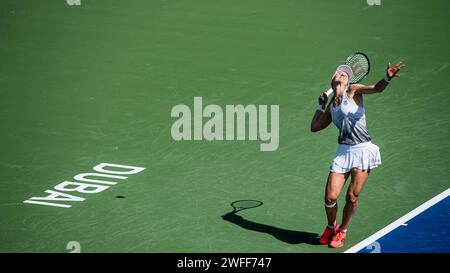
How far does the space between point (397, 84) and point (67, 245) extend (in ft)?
26.8

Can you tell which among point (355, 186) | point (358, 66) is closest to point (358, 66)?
point (358, 66)

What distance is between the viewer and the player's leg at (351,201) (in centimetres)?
1221

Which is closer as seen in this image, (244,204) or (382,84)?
(382,84)

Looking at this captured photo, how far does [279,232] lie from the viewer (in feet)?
42.4

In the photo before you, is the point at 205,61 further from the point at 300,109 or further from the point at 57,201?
the point at 57,201

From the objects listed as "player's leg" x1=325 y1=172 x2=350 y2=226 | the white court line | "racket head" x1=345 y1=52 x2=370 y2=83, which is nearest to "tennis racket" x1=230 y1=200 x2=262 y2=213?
"player's leg" x1=325 y1=172 x2=350 y2=226

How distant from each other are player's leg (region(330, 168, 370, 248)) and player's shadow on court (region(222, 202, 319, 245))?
34cm

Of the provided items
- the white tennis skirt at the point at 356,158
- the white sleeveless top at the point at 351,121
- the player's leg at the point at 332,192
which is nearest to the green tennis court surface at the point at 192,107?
the player's leg at the point at 332,192

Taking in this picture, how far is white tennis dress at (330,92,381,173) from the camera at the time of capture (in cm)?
1213
